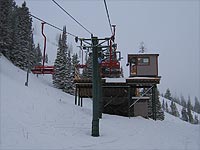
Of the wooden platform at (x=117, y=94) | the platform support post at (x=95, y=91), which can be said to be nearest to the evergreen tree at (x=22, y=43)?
the wooden platform at (x=117, y=94)

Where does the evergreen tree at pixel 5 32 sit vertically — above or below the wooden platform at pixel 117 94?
above

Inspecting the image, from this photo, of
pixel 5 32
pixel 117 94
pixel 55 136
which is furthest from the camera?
pixel 5 32

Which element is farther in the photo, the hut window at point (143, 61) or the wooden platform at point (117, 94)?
the hut window at point (143, 61)

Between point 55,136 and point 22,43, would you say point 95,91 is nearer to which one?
point 55,136

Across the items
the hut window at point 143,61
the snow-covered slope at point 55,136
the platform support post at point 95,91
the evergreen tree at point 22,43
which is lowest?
the snow-covered slope at point 55,136

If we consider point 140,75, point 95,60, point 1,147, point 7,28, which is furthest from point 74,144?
point 7,28

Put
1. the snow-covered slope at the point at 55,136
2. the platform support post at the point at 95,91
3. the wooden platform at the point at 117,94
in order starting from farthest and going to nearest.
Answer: the wooden platform at the point at 117,94
the platform support post at the point at 95,91
the snow-covered slope at the point at 55,136

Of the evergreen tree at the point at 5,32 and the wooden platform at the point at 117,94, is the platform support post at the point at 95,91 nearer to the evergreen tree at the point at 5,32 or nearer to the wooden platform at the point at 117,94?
the wooden platform at the point at 117,94

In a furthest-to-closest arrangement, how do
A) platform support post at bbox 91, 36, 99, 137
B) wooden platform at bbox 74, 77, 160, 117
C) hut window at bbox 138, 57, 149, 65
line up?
1. hut window at bbox 138, 57, 149, 65
2. wooden platform at bbox 74, 77, 160, 117
3. platform support post at bbox 91, 36, 99, 137

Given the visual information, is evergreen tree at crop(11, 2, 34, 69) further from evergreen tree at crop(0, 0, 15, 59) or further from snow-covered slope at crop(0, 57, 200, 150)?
snow-covered slope at crop(0, 57, 200, 150)

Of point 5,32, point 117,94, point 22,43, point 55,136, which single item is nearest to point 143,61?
point 117,94

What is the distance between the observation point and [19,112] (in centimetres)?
1147

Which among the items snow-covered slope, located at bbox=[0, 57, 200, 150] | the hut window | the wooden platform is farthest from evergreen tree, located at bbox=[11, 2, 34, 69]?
snow-covered slope, located at bbox=[0, 57, 200, 150]

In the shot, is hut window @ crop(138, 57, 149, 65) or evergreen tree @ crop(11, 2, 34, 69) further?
evergreen tree @ crop(11, 2, 34, 69)
